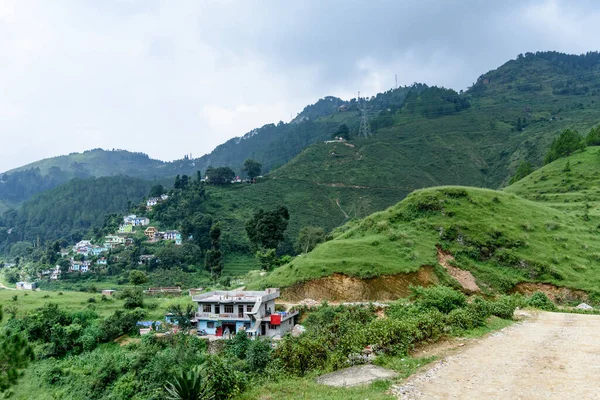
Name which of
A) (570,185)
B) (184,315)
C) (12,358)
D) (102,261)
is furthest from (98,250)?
(12,358)

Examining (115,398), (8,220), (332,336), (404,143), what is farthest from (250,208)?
(8,220)

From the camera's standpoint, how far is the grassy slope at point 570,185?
1547 inches

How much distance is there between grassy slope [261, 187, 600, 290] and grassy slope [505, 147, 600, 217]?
5.58 meters

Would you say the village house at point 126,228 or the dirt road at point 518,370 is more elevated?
the village house at point 126,228

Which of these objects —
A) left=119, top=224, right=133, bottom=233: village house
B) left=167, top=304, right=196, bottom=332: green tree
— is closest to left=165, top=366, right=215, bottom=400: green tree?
left=167, top=304, right=196, bottom=332: green tree

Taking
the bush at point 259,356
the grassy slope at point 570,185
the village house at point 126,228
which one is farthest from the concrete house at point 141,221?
the bush at point 259,356

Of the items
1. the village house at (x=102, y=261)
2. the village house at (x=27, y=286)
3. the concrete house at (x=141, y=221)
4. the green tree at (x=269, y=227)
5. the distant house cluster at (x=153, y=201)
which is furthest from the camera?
the distant house cluster at (x=153, y=201)

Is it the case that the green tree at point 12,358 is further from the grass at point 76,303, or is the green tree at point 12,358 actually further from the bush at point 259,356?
the grass at point 76,303

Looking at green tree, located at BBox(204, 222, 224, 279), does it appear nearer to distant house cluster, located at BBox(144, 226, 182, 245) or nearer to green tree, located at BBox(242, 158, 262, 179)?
distant house cluster, located at BBox(144, 226, 182, 245)

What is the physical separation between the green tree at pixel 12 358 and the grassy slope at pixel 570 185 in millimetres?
38246

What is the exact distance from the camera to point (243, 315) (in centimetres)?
2611

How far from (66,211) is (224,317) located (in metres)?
113

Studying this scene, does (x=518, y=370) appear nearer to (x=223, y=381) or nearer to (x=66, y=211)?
(x=223, y=381)

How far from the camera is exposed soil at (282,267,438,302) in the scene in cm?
2628
